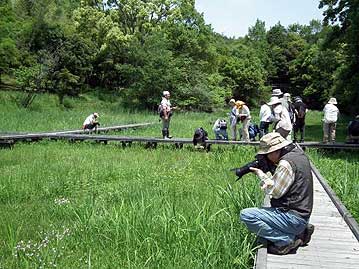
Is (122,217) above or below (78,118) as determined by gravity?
below

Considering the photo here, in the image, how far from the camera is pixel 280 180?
4270mm

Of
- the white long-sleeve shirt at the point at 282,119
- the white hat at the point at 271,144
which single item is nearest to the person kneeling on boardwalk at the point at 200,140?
the white long-sleeve shirt at the point at 282,119

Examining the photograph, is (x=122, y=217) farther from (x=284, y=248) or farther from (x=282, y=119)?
(x=282, y=119)

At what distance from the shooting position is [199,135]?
13422 millimetres

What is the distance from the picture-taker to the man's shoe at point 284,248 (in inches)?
176

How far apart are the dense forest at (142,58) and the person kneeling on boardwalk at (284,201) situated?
17.9m

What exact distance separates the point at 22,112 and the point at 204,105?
15.6 meters

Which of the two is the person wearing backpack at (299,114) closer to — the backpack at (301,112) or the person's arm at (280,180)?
the backpack at (301,112)

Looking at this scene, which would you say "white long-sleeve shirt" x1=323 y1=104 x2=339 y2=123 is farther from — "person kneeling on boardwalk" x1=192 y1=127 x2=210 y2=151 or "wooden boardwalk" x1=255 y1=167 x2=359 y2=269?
"wooden boardwalk" x1=255 y1=167 x2=359 y2=269

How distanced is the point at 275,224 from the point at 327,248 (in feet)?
2.21

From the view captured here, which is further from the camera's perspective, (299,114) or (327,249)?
(299,114)

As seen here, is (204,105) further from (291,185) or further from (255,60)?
(291,185)

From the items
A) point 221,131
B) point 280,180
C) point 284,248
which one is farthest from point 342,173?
point 221,131

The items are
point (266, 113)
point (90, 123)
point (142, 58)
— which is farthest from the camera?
point (142, 58)
